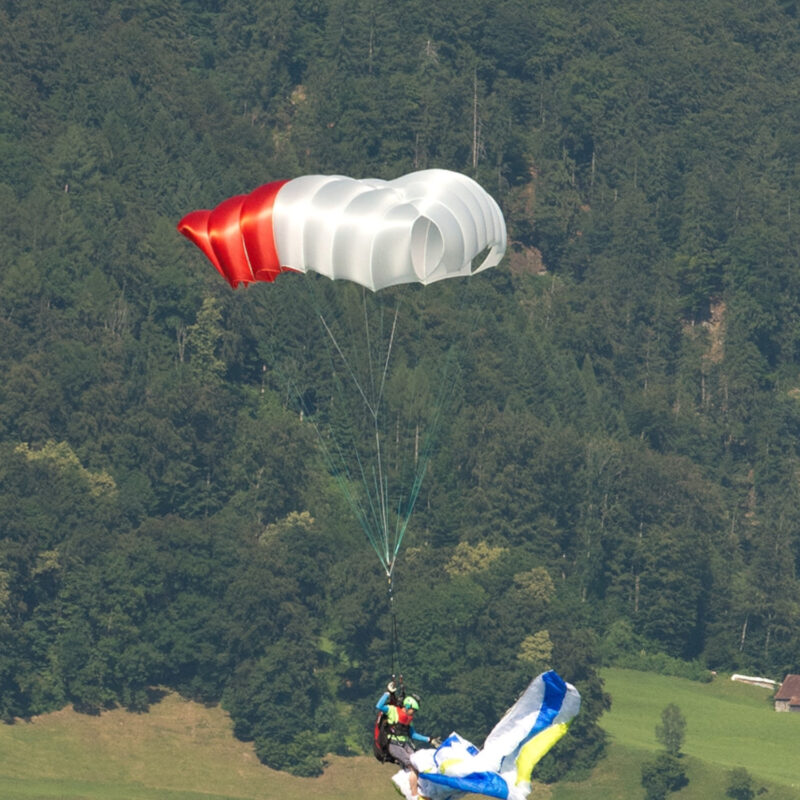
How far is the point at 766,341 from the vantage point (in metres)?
178

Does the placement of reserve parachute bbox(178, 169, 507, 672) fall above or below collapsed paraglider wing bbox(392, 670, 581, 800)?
above

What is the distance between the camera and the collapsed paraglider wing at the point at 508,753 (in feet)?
169

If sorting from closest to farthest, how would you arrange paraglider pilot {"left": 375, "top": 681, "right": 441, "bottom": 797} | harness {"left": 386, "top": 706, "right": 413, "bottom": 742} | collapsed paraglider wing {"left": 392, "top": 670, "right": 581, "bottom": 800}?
collapsed paraglider wing {"left": 392, "top": 670, "right": 581, "bottom": 800}
paraglider pilot {"left": 375, "top": 681, "right": 441, "bottom": 797}
harness {"left": 386, "top": 706, "right": 413, "bottom": 742}

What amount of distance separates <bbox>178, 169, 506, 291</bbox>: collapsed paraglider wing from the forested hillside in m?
65.4

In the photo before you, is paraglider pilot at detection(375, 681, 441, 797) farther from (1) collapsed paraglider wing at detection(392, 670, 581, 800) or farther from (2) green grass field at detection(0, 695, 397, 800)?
(2) green grass field at detection(0, 695, 397, 800)

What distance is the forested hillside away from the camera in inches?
5443

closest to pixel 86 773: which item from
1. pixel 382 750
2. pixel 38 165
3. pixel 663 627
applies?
pixel 663 627

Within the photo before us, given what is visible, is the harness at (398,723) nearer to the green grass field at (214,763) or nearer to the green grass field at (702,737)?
the green grass field at (214,763)

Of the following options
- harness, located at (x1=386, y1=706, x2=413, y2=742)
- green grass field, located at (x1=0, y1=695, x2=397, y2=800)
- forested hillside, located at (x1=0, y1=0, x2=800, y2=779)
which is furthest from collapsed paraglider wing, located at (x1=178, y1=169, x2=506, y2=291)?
forested hillside, located at (x1=0, y1=0, x2=800, y2=779)

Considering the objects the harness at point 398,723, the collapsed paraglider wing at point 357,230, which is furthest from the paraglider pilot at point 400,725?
the collapsed paraglider wing at point 357,230

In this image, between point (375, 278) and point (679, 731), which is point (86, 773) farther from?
point (375, 278)

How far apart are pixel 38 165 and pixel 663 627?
1902 inches

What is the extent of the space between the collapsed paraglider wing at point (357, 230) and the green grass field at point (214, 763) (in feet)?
191

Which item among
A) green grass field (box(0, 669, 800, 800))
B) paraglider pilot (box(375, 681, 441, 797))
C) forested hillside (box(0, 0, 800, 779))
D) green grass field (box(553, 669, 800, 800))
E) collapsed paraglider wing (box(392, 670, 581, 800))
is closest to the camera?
collapsed paraglider wing (box(392, 670, 581, 800))
